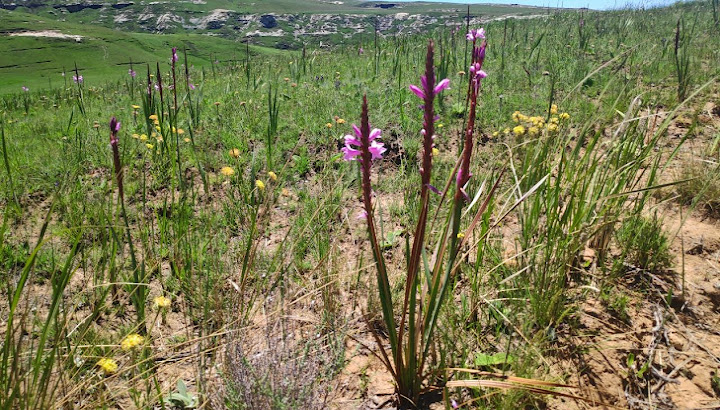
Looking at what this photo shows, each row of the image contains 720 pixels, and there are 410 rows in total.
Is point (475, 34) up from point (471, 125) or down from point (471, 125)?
up

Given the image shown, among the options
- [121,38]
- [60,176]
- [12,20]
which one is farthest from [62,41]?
[60,176]

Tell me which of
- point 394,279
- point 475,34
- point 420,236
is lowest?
point 394,279

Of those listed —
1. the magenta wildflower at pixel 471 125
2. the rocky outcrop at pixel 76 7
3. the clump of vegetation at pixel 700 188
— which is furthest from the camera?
the rocky outcrop at pixel 76 7

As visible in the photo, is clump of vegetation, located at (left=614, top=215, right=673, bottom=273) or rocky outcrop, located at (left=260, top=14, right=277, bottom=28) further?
rocky outcrop, located at (left=260, top=14, right=277, bottom=28)

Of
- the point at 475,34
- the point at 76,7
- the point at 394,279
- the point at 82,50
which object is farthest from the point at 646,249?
the point at 76,7

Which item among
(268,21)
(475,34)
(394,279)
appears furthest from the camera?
(268,21)

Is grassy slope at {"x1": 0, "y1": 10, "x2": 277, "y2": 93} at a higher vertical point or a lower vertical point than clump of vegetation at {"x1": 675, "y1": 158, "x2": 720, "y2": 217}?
higher

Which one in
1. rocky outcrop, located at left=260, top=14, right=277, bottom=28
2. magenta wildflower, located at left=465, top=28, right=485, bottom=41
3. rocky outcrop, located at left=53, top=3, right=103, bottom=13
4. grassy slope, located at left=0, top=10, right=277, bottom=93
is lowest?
magenta wildflower, located at left=465, top=28, right=485, bottom=41

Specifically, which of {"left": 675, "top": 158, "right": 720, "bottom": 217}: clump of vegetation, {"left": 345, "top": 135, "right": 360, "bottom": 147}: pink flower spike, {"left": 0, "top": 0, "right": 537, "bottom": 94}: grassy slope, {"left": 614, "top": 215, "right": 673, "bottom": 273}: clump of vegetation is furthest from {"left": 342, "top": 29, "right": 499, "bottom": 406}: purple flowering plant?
{"left": 0, "top": 0, "right": 537, "bottom": 94}: grassy slope

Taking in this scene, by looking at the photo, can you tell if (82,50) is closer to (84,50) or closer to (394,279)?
(84,50)

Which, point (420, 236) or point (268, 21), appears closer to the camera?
point (420, 236)

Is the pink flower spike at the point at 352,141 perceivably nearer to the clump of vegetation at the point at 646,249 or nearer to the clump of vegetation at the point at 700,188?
the clump of vegetation at the point at 646,249

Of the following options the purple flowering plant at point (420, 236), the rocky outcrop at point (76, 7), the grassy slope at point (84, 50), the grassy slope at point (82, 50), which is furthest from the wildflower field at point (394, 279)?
the rocky outcrop at point (76, 7)

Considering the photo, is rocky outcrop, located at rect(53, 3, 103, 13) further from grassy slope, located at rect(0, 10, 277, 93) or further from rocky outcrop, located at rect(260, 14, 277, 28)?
grassy slope, located at rect(0, 10, 277, 93)
